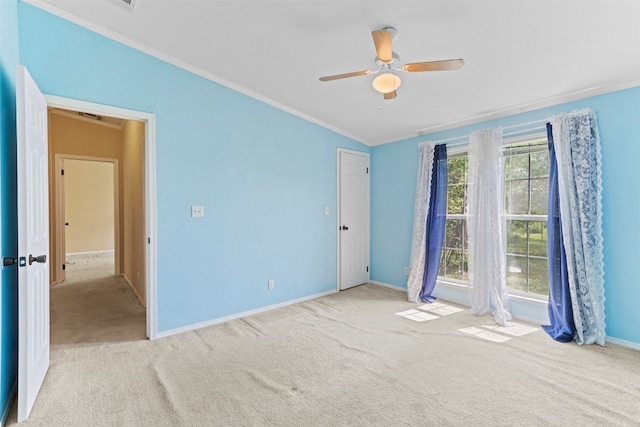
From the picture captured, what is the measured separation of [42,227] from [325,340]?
248 cm

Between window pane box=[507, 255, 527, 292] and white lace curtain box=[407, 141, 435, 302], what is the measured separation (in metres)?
1.02

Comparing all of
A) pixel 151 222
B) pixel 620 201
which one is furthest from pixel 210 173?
pixel 620 201

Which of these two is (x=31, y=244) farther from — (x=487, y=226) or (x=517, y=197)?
(x=517, y=197)

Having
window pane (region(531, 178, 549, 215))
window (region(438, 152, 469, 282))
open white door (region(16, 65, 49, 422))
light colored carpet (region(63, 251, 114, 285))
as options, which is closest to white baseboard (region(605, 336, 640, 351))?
window pane (region(531, 178, 549, 215))

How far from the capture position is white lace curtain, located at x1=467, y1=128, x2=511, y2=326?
3.50m

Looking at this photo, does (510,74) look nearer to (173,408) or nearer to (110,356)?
(173,408)

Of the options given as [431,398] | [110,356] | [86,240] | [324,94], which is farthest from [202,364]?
[86,240]

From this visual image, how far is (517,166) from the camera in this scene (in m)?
3.58

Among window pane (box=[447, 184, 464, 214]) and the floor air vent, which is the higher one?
the floor air vent

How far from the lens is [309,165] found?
172 inches

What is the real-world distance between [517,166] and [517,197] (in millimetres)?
358

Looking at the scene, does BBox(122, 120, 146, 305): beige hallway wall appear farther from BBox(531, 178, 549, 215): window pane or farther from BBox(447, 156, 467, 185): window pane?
BBox(531, 178, 549, 215): window pane

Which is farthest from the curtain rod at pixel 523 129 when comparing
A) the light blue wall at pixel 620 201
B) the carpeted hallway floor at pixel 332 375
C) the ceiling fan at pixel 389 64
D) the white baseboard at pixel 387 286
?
the white baseboard at pixel 387 286

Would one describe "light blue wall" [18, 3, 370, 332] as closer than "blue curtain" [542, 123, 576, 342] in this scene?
Yes
